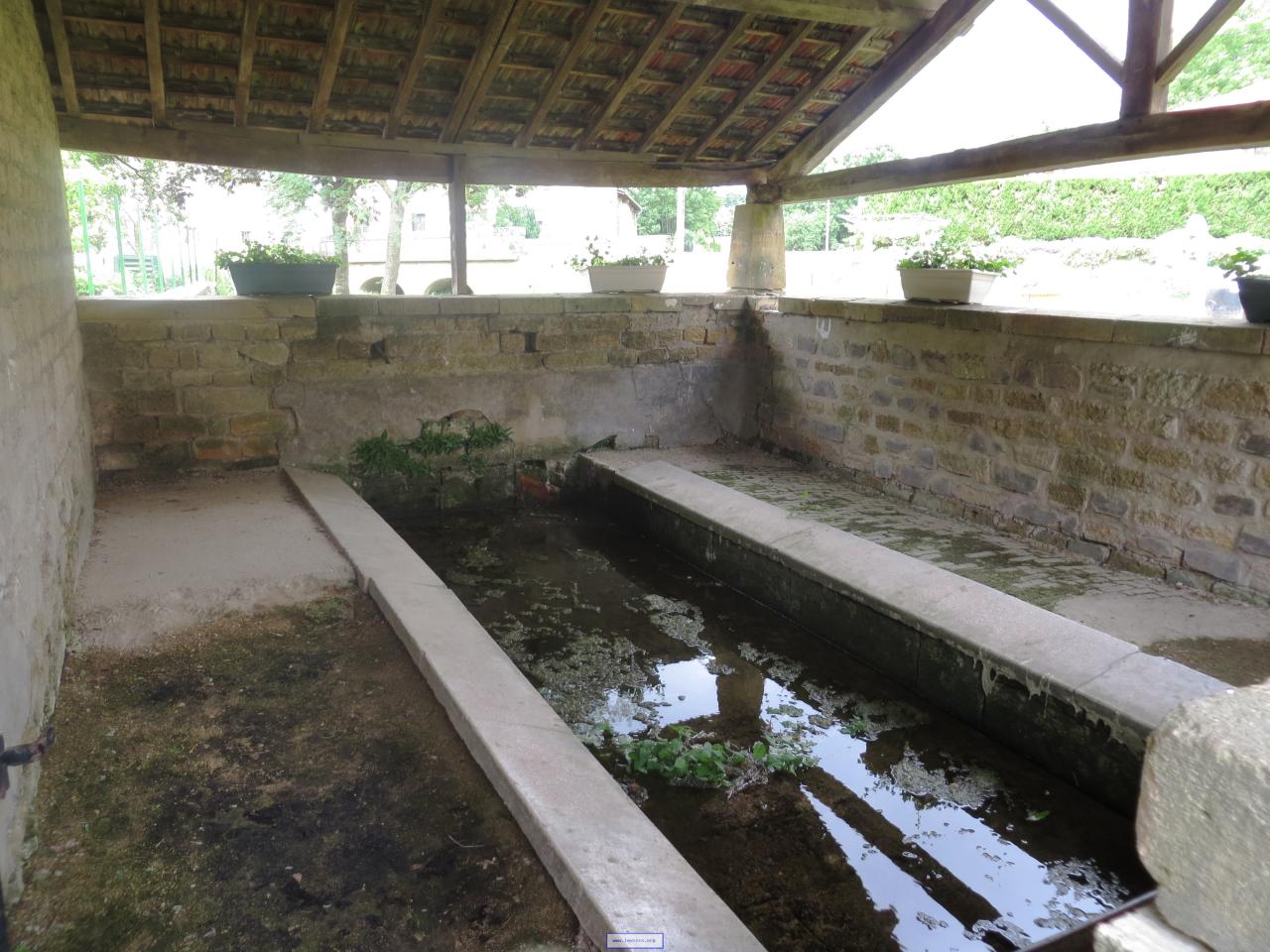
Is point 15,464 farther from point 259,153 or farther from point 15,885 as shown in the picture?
point 259,153

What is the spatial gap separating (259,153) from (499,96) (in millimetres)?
1617

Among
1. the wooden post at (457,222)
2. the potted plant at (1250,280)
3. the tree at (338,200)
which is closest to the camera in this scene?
the potted plant at (1250,280)

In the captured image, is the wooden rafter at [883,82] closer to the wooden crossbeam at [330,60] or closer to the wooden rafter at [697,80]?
the wooden rafter at [697,80]

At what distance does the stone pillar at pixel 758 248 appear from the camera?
288 inches

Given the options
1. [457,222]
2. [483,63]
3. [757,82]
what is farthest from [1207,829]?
[457,222]

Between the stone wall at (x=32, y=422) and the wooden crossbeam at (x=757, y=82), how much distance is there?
4.24 meters

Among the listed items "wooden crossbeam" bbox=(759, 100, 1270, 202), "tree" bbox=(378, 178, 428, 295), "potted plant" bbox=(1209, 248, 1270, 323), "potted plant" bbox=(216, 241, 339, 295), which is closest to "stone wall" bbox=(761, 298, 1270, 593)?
"potted plant" bbox=(1209, 248, 1270, 323)

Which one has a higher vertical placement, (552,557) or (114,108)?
(114,108)

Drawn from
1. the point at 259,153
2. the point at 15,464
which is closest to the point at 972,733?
the point at 15,464

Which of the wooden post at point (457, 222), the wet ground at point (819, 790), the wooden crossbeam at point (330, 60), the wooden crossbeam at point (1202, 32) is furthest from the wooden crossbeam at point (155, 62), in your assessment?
the wooden crossbeam at point (1202, 32)

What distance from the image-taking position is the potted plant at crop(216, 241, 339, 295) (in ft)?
17.9

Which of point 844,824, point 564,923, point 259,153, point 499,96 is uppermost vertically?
point 499,96

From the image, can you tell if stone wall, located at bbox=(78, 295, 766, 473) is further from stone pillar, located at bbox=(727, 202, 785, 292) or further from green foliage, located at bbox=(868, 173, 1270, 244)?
green foliage, located at bbox=(868, 173, 1270, 244)

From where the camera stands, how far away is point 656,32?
554cm
